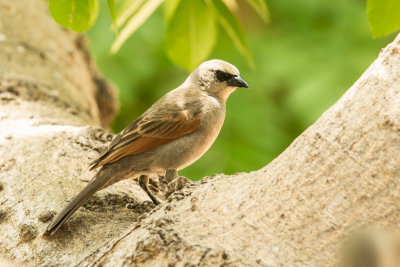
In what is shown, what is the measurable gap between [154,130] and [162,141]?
9 centimetres

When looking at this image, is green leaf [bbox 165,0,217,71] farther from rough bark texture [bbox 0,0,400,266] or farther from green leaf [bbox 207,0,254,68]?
rough bark texture [bbox 0,0,400,266]

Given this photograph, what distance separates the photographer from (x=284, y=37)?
6.55 meters

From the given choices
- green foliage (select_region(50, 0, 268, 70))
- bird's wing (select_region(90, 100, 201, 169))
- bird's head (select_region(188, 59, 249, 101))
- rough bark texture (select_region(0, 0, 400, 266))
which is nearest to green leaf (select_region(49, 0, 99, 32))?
green foliage (select_region(50, 0, 268, 70))

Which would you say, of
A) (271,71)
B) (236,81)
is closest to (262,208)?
(236,81)

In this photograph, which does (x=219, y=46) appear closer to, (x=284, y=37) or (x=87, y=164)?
(x=87, y=164)

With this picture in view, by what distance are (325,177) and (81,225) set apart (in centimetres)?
138

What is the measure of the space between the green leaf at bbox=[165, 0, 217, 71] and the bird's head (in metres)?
0.83

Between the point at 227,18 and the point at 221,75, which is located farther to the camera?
the point at 221,75

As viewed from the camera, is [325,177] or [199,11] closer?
[325,177]

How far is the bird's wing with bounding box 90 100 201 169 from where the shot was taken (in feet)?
11.3

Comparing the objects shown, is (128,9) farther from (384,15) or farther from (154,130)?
(384,15)

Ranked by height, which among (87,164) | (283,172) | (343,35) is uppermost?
(343,35)

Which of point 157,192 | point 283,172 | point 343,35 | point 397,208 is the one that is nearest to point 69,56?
point 157,192

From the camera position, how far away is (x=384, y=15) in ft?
7.97
